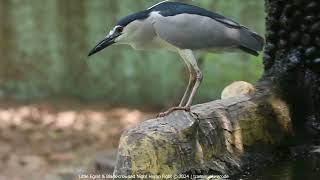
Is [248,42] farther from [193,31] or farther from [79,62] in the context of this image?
[79,62]

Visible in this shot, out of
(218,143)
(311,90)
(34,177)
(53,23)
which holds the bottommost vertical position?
(34,177)

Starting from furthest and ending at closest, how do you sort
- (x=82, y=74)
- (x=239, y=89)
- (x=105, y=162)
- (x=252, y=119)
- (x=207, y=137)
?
(x=82, y=74) → (x=105, y=162) → (x=239, y=89) → (x=252, y=119) → (x=207, y=137)

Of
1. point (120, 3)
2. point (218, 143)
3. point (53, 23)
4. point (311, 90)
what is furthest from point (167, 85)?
point (218, 143)

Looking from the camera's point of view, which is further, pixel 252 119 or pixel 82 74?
pixel 82 74

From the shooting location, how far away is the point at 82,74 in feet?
21.1

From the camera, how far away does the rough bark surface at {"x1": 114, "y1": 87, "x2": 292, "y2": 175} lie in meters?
2.04

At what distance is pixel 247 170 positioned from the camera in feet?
7.58

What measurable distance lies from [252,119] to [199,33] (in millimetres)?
401

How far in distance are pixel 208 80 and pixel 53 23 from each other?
1685 mm

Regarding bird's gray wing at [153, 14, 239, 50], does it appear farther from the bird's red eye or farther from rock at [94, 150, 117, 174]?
rock at [94, 150, 117, 174]

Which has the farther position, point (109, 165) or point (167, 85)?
point (167, 85)

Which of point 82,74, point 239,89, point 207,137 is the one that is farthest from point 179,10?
point 82,74

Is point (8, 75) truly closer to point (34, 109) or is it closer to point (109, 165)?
point (34, 109)

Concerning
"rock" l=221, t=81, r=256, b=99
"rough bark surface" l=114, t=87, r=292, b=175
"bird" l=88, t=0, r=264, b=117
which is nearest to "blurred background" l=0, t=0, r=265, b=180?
"rock" l=221, t=81, r=256, b=99
